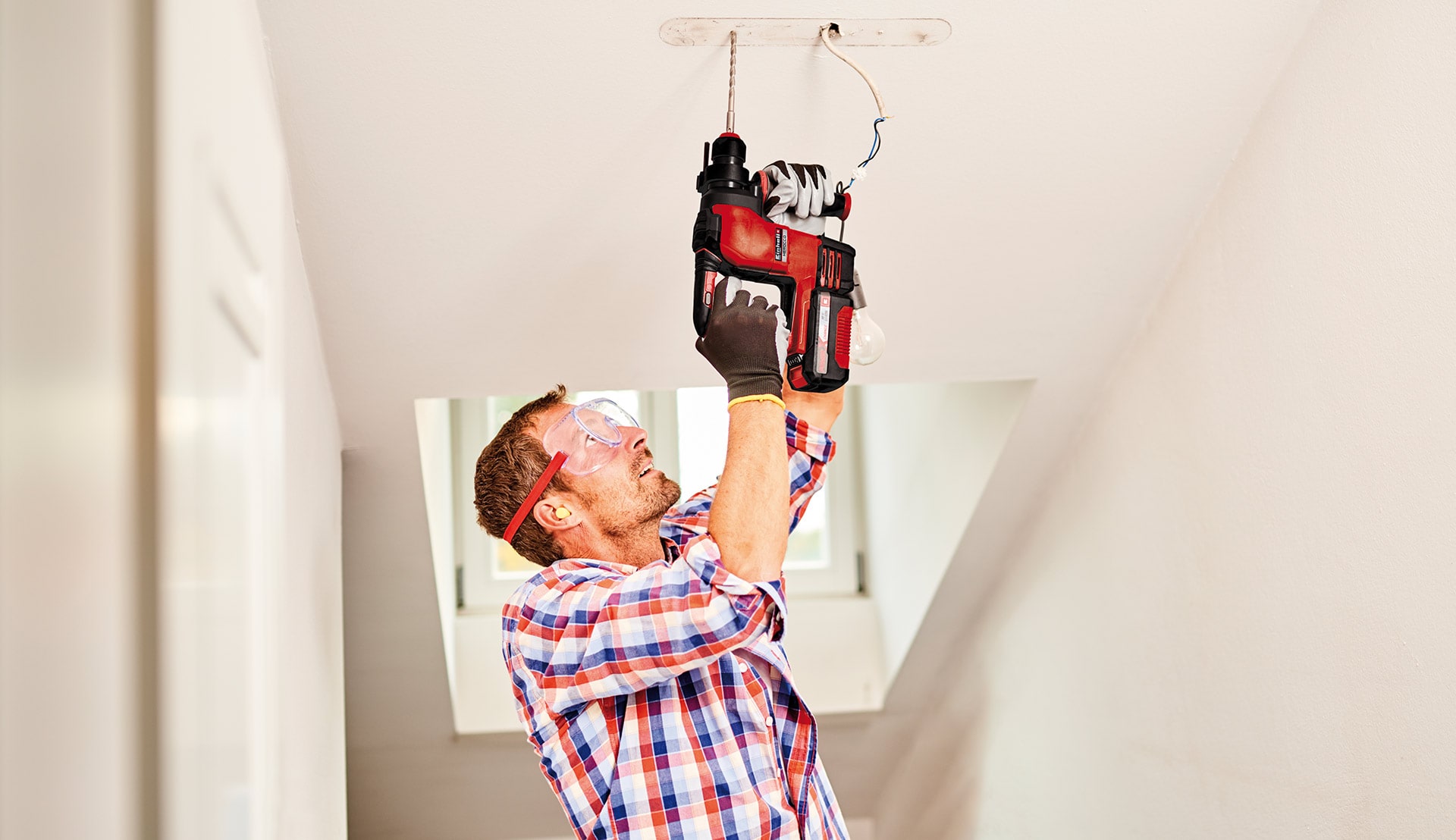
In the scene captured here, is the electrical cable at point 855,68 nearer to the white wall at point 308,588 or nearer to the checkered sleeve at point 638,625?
the checkered sleeve at point 638,625

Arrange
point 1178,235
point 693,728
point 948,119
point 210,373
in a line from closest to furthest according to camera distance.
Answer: point 210,373 < point 693,728 < point 948,119 < point 1178,235

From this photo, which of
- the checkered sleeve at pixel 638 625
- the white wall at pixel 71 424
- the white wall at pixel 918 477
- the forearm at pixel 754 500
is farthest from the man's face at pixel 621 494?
the white wall at pixel 71 424

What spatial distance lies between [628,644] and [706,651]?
94 mm

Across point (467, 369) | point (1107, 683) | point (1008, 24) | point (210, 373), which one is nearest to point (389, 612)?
point (467, 369)

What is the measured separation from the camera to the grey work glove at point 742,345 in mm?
1312

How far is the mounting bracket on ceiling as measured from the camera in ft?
4.85

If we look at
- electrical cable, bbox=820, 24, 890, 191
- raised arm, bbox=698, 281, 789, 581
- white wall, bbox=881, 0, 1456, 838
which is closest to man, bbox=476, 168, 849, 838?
raised arm, bbox=698, 281, 789, 581

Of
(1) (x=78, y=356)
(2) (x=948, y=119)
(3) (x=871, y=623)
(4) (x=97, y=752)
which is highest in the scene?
(2) (x=948, y=119)

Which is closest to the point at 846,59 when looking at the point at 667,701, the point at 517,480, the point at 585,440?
the point at 585,440

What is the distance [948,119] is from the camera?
165 cm

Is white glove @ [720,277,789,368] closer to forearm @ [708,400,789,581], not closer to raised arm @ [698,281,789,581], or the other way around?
raised arm @ [698,281,789,581]

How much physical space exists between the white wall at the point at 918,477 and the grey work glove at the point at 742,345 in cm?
102

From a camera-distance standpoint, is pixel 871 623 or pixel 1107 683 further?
pixel 871 623

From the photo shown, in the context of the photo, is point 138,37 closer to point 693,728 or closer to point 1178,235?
point 693,728
